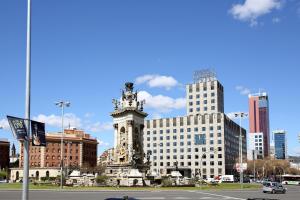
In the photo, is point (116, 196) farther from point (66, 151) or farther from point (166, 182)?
point (66, 151)

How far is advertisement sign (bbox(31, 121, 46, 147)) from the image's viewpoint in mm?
17764

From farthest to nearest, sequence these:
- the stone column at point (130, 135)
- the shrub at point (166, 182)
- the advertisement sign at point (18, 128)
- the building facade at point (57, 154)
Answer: the building facade at point (57, 154) < the stone column at point (130, 135) < the shrub at point (166, 182) < the advertisement sign at point (18, 128)

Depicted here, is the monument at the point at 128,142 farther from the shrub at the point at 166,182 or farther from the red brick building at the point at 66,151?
the red brick building at the point at 66,151

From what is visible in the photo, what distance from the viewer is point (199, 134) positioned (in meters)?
153

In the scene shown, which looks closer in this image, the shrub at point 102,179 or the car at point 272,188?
the car at point 272,188

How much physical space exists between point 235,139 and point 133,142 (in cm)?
12146

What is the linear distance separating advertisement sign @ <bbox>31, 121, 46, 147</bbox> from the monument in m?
40.8

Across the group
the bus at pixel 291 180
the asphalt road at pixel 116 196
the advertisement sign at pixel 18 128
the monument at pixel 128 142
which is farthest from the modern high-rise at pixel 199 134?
the advertisement sign at pixel 18 128

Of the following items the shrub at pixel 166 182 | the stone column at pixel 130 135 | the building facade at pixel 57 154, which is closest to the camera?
the shrub at pixel 166 182

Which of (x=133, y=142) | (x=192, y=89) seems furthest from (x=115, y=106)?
(x=192, y=89)

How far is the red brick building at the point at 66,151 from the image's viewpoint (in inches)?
6623

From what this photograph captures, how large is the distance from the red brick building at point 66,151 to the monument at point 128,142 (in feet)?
335

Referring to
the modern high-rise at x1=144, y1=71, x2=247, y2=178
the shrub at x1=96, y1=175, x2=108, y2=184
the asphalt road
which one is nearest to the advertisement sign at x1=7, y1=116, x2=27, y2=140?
the asphalt road

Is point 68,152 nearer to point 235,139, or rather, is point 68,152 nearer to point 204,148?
point 204,148
